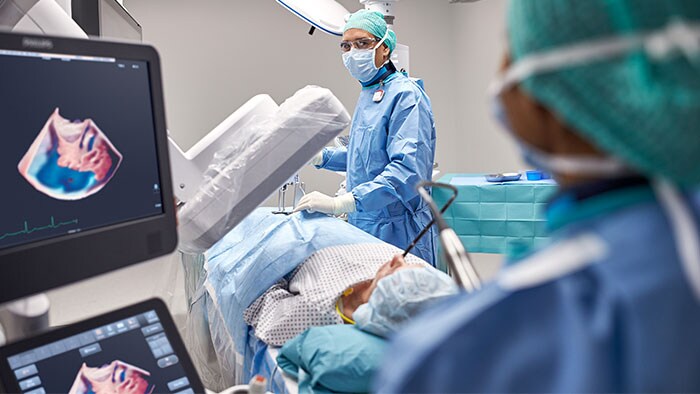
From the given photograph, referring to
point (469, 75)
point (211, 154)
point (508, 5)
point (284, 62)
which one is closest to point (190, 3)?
point (284, 62)

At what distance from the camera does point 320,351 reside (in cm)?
134

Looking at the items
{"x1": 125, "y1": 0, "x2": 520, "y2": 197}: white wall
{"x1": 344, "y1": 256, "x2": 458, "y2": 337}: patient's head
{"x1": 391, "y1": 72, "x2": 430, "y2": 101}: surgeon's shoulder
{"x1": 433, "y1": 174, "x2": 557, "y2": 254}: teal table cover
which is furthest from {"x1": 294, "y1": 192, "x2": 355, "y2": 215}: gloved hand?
{"x1": 125, "y1": 0, "x2": 520, "y2": 197}: white wall

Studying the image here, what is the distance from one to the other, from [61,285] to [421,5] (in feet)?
17.6

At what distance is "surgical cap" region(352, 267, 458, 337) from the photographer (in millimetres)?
1305

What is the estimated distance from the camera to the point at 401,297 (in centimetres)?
131

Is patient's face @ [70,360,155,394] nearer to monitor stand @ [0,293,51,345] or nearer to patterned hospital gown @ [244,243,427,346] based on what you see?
monitor stand @ [0,293,51,345]

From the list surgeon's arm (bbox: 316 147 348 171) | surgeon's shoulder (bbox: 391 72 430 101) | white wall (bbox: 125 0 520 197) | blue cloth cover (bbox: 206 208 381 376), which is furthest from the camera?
white wall (bbox: 125 0 520 197)

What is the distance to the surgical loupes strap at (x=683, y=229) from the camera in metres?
0.40

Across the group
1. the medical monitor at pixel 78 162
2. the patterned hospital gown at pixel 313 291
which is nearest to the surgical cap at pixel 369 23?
the patterned hospital gown at pixel 313 291

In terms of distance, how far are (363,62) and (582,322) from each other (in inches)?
98.6

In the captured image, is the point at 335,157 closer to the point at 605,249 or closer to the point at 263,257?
the point at 263,257

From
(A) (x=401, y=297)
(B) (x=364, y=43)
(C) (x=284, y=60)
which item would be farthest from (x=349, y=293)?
(C) (x=284, y=60)

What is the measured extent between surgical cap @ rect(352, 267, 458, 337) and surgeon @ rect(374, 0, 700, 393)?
84cm

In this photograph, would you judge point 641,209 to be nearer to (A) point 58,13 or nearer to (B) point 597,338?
(B) point 597,338
